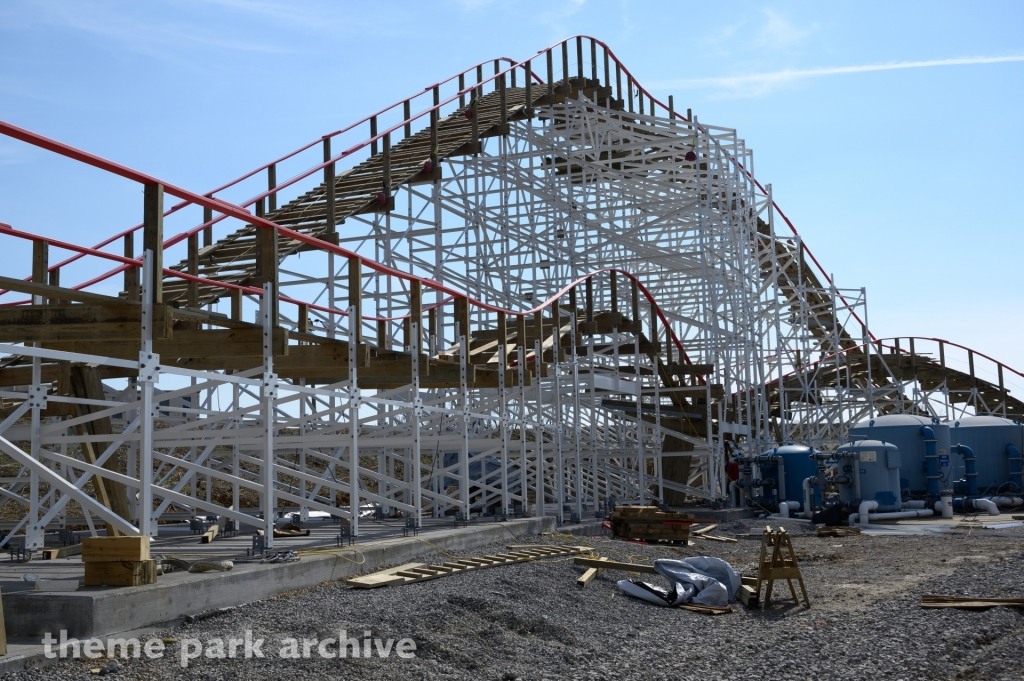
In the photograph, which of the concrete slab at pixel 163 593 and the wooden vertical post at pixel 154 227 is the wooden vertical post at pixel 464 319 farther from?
the wooden vertical post at pixel 154 227

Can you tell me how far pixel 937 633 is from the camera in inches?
341

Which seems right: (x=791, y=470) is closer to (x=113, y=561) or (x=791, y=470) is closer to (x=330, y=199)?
(x=330, y=199)

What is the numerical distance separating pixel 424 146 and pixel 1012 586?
52.3 ft

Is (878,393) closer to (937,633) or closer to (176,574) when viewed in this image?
(937,633)

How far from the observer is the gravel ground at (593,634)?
7.05m

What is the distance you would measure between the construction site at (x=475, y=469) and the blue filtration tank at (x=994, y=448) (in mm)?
68

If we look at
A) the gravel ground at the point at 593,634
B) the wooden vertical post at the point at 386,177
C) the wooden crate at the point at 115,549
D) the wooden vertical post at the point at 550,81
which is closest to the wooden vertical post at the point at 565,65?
the wooden vertical post at the point at 550,81

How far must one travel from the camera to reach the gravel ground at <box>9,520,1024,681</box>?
705 centimetres

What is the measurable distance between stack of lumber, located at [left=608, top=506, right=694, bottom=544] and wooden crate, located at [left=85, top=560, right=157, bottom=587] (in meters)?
10.1

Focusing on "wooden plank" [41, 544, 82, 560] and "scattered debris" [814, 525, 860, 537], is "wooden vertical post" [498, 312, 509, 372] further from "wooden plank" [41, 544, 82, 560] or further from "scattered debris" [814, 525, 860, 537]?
"wooden plank" [41, 544, 82, 560]

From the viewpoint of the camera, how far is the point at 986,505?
23.4 meters

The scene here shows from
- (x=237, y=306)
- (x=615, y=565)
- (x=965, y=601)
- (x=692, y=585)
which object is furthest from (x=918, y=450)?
(x=237, y=306)

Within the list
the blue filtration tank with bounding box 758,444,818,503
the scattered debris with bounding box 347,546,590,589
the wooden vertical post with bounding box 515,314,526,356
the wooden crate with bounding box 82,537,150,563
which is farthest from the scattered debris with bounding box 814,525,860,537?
the wooden crate with bounding box 82,537,150,563

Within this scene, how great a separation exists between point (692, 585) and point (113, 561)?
5568mm
